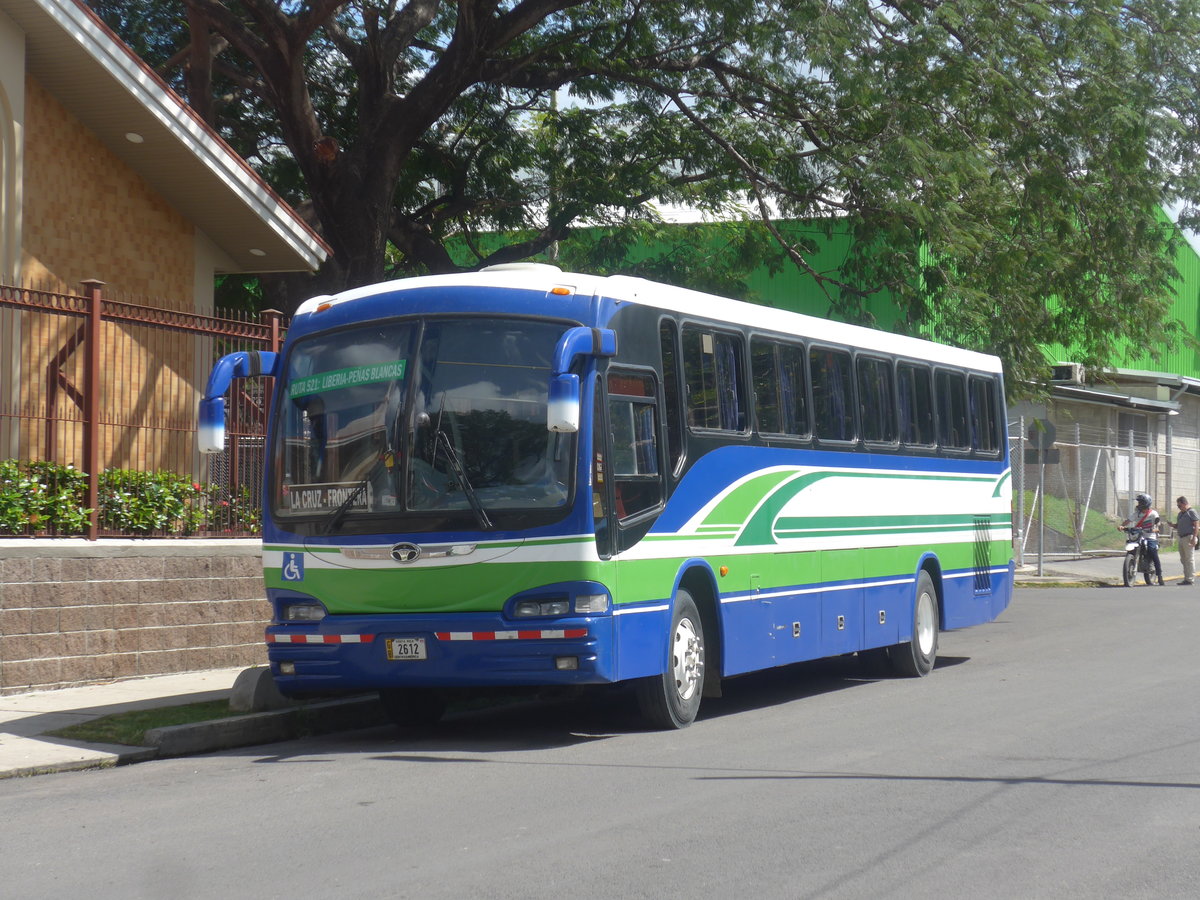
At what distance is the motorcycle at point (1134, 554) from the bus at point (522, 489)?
1749 cm

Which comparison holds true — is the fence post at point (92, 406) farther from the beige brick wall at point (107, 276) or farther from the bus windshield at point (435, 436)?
the bus windshield at point (435, 436)

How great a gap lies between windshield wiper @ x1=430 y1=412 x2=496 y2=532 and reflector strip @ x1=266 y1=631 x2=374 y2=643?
112cm

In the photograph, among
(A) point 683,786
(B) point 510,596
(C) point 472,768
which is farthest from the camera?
(B) point 510,596

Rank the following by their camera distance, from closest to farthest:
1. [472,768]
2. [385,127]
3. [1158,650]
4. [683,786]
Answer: [683,786], [472,768], [1158,650], [385,127]

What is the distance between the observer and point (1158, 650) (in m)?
16.2

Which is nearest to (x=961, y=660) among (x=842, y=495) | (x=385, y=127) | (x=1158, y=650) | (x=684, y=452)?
(x=1158, y=650)

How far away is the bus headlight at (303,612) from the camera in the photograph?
10.5 metres

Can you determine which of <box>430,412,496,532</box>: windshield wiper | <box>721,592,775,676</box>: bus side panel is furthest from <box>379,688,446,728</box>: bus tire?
<box>721,592,775,676</box>: bus side panel

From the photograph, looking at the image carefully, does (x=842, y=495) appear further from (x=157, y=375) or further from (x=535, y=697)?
(x=157, y=375)

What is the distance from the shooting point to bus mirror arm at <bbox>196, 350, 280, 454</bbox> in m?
10.7

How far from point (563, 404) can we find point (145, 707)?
15.0ft

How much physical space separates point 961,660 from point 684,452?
665 cm

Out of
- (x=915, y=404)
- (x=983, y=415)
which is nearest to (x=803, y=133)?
(x=983, y=415)

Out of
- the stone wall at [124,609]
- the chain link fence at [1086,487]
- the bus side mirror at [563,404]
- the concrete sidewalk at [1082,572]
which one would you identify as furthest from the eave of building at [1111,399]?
the bus side mirror at [563,404]
